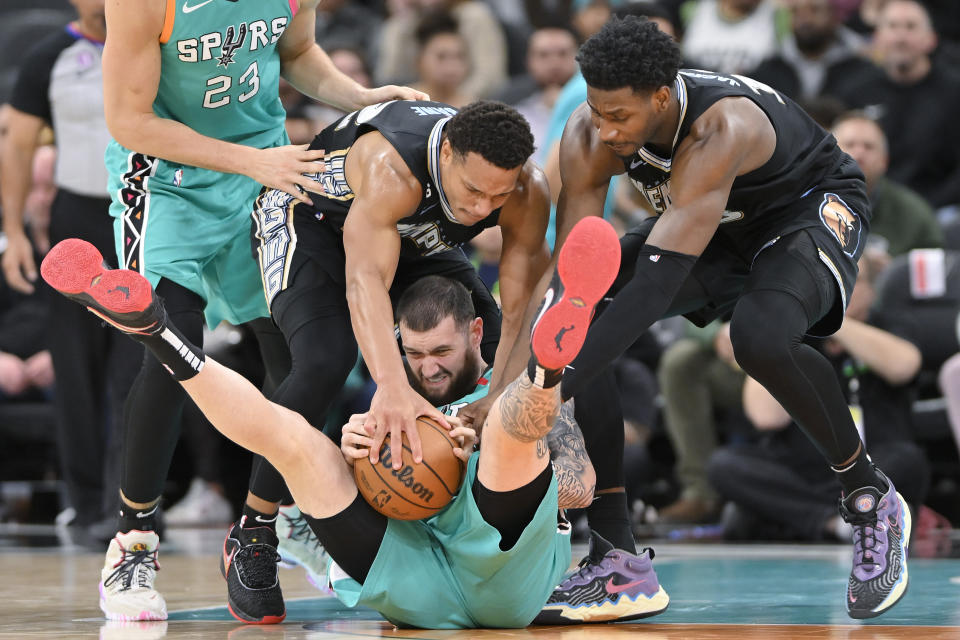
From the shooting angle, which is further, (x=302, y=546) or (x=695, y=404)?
(x=695, y=404)

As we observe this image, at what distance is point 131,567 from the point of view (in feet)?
12.2

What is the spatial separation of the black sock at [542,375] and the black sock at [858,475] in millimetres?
1060

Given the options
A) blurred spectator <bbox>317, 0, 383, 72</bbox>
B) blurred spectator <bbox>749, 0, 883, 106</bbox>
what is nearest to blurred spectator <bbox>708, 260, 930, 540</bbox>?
blurred spectator <bbox>749, 0, 883, 106</bbox>

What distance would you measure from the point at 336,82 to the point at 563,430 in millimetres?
1402

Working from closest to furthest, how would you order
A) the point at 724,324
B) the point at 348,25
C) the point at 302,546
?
1. the point at 302,546
2. the point at 724,324
3. the point at 348,25

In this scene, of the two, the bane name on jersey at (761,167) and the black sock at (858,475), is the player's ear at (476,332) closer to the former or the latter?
the bane name on jersey at (761,167)

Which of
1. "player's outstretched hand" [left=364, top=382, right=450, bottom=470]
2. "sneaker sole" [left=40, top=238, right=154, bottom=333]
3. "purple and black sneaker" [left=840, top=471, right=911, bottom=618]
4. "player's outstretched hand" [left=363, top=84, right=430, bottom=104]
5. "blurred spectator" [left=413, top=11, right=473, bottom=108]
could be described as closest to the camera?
"sneaker sole" [left=40, top=238, right=154, bottom=333]

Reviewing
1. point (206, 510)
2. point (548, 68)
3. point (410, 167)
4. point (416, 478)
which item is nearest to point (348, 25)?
point (548, 68)

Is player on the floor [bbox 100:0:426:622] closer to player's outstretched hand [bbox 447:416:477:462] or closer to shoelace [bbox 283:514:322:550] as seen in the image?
shoelace [bbox 283:514:322:550]

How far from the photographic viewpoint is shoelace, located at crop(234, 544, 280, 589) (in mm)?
3574

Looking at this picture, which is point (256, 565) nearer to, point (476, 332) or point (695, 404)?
point (476, 332)

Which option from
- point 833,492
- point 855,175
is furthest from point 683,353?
point 855,175

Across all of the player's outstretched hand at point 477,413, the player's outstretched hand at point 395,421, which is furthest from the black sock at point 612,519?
the player's outstretched hand at point 395,421

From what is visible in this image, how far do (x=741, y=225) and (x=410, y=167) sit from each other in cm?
96
